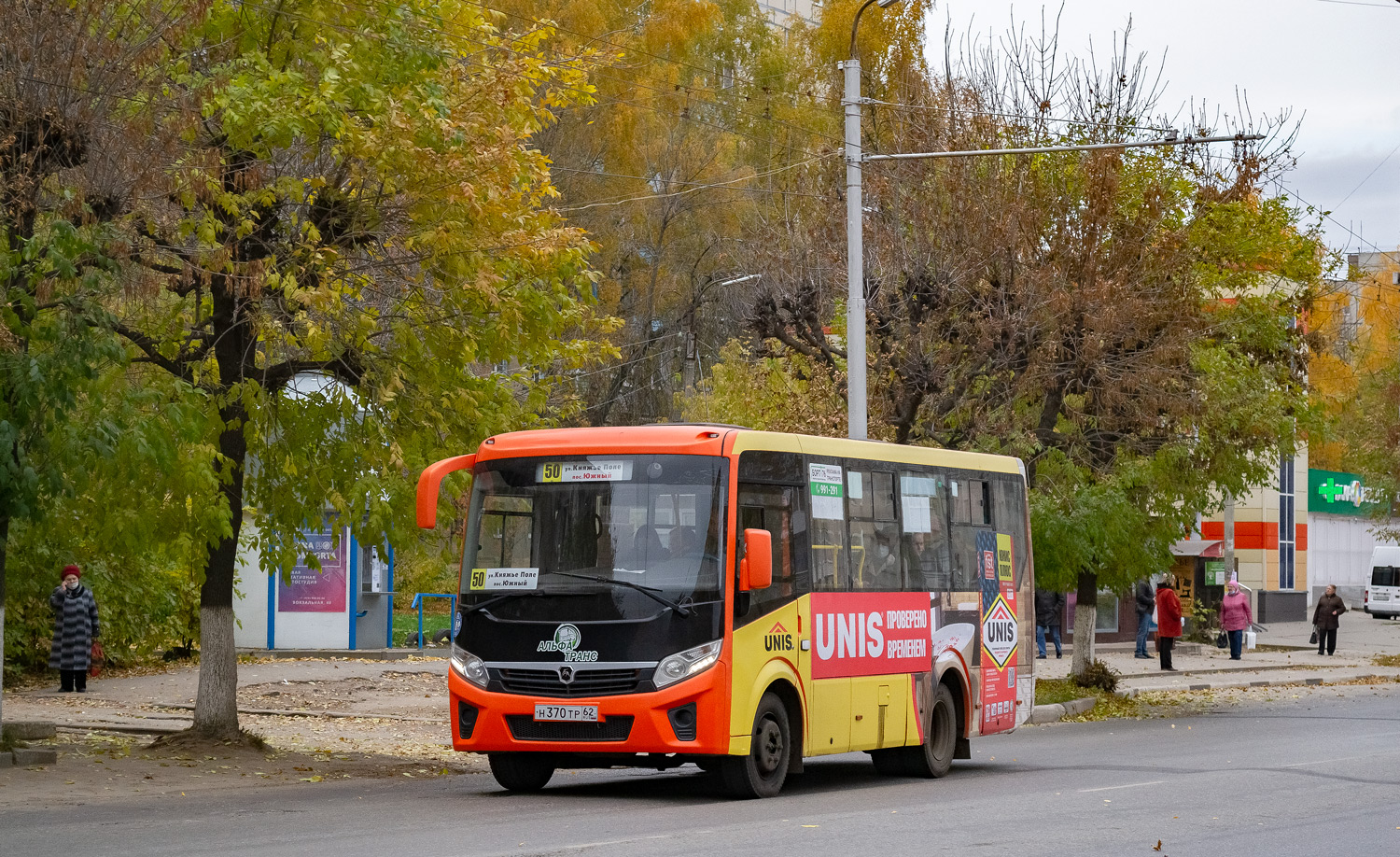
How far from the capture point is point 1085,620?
26.9 m

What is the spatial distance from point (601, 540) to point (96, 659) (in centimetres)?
1578

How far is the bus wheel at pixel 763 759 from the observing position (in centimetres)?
1316

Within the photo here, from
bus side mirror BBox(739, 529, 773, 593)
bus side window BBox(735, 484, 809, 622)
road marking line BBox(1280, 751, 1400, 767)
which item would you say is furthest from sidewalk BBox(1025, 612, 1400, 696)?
bus side mirror BBox(739, 529, 773, 593)

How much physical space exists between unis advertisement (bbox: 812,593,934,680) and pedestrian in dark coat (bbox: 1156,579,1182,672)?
19419mm

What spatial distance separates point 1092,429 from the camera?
2539cm

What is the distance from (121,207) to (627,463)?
4.88 m

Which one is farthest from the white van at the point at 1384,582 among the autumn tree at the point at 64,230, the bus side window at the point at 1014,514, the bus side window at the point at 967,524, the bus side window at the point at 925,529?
the autumn tree at the point at 64,230

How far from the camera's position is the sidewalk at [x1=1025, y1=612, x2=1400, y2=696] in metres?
32.0

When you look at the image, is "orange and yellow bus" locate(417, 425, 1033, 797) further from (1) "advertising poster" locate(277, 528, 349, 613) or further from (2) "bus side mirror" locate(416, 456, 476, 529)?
(1) "advertising poster" locate(277, 528, 349, 613)

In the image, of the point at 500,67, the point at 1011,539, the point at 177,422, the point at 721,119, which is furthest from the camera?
the point at 721,119

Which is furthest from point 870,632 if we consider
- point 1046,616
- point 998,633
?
point 1046,616

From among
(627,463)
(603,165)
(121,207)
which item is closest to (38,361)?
(121,207)

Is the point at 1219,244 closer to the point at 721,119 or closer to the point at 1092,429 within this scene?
the point at 1092,429

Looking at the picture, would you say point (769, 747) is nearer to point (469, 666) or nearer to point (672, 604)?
point (672, 604)
